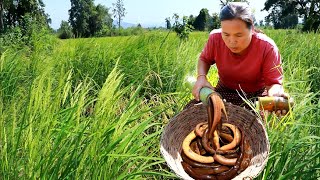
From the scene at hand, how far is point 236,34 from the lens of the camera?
1918 millimetres

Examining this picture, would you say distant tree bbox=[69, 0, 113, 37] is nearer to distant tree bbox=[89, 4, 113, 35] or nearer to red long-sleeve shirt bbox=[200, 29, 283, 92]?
distant tree bbox=[89, 4, 113, 35]

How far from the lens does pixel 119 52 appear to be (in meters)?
3.76

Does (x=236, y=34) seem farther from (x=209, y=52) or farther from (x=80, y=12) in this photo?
(x=80, y=12)

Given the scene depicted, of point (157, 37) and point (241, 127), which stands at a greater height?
point (157, 37)

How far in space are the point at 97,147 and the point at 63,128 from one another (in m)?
0.13

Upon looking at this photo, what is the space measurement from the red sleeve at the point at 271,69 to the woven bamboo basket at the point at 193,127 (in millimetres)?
294

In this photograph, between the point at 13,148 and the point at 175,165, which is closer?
the point at 13,148

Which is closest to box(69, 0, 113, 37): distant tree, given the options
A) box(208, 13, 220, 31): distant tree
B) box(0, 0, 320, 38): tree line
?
box(0, 0, 320, 38): tree line

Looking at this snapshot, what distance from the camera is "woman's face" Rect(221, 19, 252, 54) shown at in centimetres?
186

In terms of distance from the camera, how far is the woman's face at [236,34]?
186 centimetres

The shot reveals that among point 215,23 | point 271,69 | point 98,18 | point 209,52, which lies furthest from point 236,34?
point 98,18

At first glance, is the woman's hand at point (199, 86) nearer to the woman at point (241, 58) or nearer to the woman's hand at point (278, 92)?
the woman at point (241, 58)

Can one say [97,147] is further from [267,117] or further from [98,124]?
[267,117]

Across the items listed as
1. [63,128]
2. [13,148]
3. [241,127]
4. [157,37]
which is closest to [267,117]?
[241,127]
